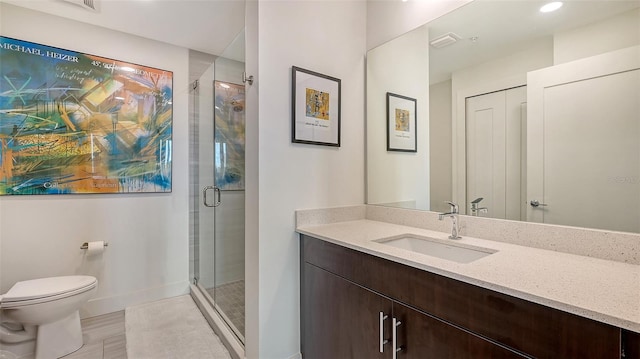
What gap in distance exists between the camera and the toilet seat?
5.45 ft

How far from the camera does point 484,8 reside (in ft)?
4.65

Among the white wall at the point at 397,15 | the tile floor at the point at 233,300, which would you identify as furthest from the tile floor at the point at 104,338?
the white wall at the point at 397,15

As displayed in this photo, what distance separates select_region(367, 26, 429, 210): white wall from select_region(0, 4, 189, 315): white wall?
1.90 metres

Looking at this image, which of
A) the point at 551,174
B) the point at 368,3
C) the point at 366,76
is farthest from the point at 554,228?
the point at 368,3

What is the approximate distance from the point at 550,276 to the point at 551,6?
117cm

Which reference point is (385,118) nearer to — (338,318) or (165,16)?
(338,318)

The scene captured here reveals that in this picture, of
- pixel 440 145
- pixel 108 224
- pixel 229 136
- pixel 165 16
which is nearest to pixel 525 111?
pixel 440 145

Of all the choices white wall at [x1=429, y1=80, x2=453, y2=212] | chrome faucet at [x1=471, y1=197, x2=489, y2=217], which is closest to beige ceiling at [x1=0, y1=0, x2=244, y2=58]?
white wall at [x1=429, y1=80, x2=453, y2=212]

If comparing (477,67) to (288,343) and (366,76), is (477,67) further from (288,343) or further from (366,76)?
(288,343)

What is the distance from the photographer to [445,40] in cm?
162

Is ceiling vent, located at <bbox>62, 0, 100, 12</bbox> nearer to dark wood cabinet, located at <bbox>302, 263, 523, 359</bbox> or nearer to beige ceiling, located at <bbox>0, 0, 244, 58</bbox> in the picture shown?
beige ceiling, located at <bbox>0, 0, 244, 58</bbox>

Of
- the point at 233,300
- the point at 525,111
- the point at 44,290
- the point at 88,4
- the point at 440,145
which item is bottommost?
the point at 233,300

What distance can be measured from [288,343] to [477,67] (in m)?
1.91

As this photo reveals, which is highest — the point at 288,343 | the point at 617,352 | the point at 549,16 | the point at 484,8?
the point at 484,8
